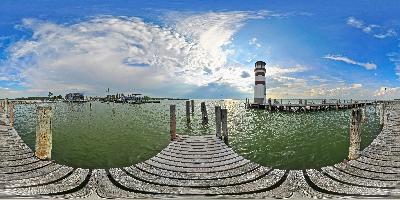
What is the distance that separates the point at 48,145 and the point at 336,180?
39.7 feet

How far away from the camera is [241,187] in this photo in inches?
327

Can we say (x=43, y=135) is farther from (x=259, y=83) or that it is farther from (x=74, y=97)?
(x=74, y=97)

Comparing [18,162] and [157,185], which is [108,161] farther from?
[157,185]

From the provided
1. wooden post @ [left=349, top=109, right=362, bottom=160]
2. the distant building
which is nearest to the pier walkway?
wooden post @ [left=349, top=109, right=362, bottom=160]

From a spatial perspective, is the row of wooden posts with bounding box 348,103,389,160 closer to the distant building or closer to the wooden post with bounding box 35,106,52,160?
the wooden post with bounding box 35,106,52,160

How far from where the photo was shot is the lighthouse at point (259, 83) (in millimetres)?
52831

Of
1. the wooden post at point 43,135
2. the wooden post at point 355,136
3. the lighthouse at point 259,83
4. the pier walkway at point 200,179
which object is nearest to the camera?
the pier walkway at point 200,179

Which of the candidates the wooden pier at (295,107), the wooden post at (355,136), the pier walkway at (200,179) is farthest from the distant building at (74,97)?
the wooden post at (355,136)

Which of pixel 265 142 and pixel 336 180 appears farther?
pixel 265 142

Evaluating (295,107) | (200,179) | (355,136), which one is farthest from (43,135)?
(295,107)

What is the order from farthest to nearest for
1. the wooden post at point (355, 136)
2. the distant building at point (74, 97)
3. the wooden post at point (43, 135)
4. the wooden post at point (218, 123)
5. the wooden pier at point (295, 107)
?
the distant building at point (74, 97), the wooden pier at point (295, 107), the wooden post at point (218, 123), the wooden post at point (355, 136), the wooden post at point (43, 135)

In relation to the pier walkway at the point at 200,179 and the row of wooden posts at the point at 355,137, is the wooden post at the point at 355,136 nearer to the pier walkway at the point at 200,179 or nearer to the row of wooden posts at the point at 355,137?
the row of wooden posts at the point at 355,137

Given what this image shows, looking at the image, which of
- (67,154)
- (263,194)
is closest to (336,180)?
(263,194)

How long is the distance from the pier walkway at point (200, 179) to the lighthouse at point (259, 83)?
1593 inches
